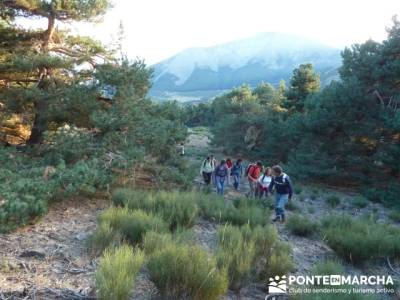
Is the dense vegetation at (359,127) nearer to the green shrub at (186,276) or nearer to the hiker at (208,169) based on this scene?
the hiker at (208,169)

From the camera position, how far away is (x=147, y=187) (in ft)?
38.1

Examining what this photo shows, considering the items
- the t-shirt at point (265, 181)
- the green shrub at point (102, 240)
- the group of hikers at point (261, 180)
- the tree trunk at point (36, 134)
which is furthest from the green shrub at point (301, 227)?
the tree trunk at point (36, 134)

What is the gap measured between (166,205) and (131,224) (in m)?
1.92

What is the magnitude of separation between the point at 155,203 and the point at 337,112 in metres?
14.2

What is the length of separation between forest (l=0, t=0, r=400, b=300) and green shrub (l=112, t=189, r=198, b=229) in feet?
0.12

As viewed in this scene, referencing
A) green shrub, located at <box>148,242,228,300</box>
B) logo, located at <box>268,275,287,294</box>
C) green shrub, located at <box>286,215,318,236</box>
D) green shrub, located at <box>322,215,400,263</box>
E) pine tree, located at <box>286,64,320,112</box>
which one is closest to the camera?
green shrub, located at <box>148,242,228,300</box>

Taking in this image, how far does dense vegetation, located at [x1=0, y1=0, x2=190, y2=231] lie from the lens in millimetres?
9500

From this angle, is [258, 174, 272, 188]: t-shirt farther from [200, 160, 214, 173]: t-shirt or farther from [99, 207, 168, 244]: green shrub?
[99, 207, 168, 244]: green shrub

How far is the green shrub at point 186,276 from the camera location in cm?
422

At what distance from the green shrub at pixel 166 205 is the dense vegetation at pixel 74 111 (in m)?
0.80

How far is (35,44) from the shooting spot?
13453mm

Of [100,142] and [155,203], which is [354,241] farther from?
[100,142]

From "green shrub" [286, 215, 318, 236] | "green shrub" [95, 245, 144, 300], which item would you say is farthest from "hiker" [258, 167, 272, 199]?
"green shrub" [95, 245, 144, 300]

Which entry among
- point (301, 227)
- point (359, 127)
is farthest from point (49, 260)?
point (359, 127)
